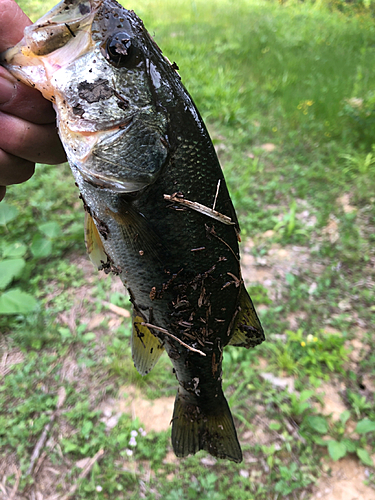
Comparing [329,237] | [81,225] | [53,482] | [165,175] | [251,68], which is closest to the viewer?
[165,175]

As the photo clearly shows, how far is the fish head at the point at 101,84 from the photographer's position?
1059mm

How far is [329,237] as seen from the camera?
3957 millimetres

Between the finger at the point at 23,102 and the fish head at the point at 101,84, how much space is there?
54mm

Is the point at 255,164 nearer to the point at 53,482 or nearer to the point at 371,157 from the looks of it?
the point at 371,157

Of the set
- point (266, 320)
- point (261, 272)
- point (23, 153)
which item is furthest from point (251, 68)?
point (23, 153)

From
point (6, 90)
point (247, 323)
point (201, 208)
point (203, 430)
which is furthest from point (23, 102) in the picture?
point (203, 430)

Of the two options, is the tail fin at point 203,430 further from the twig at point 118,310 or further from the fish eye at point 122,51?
the twig at point 118,310

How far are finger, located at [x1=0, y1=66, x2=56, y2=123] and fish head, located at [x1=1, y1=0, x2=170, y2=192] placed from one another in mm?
54

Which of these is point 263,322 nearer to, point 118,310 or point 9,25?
point 118,310

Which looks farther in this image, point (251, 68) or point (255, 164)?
point (251, 68)

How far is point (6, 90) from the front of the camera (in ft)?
3.75

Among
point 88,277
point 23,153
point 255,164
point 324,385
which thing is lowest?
point 324,385

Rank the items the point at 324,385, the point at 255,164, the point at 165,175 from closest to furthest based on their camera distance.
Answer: the point at 165,175 → the point at 324,385 → the point at 255,164

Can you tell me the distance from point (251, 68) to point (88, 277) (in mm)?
5849
